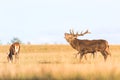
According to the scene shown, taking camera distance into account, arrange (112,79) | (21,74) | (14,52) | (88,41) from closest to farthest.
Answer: (112,79) < (21,74) < (88,41) < (14,52)

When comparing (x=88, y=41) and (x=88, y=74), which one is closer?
(x=88, y=74)

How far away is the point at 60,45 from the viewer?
5844 cm

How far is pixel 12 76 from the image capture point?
1197cm

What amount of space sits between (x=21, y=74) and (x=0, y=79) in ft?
1.88

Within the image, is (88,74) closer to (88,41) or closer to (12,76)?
(12,76)

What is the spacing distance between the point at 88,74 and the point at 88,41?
14408mm

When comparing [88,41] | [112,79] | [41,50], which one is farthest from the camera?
[41,50]

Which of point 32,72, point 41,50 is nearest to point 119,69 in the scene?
point 32,72

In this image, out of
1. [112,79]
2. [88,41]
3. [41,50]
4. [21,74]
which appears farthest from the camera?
[41,50]

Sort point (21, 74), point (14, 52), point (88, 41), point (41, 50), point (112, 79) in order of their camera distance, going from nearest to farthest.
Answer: point (112, 79), point (21, 74), point (88, 41), point (14, 52), point (41, 50)

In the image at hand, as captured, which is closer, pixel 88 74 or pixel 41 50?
pixel 88 74

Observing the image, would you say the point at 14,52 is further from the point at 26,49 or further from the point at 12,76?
the point at 26,49

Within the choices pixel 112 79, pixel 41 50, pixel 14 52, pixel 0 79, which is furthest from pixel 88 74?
pixel 41 50

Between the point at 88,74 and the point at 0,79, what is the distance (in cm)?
230
